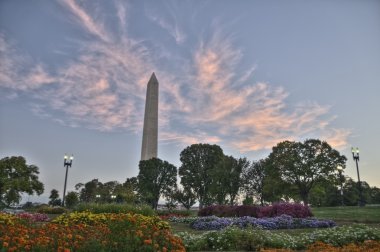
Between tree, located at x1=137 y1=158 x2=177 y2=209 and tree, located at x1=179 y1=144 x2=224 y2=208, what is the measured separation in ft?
10.0

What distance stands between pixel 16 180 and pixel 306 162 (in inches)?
1438

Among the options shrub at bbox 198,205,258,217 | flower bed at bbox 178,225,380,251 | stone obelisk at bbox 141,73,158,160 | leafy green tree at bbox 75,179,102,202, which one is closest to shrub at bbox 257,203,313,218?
shrub at bbox 198,205,258,217

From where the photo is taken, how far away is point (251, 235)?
402 inches

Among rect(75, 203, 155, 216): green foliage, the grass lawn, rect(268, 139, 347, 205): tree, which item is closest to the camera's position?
rect(75, 203, 155, 216): green foliage

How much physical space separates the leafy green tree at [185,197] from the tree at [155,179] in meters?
1.46

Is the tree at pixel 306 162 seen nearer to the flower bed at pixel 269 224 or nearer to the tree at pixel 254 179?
the tree at pixel 254 179

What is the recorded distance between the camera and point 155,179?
56000 mm

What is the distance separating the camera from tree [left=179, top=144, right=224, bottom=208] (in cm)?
5266

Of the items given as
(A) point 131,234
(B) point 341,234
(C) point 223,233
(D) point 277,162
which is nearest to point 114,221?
(A) point 131,234

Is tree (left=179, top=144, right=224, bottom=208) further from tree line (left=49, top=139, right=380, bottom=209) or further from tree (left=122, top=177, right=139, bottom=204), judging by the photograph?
tree (left=122, top=177, right=139, bottom=204)

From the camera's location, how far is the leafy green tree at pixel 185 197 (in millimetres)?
55250

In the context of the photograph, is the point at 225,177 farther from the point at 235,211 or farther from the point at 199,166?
the point at 235,211

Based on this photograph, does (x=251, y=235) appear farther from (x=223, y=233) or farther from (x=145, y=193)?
(x=145, y=193)

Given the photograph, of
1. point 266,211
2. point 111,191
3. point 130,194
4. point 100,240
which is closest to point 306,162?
point 266,211
